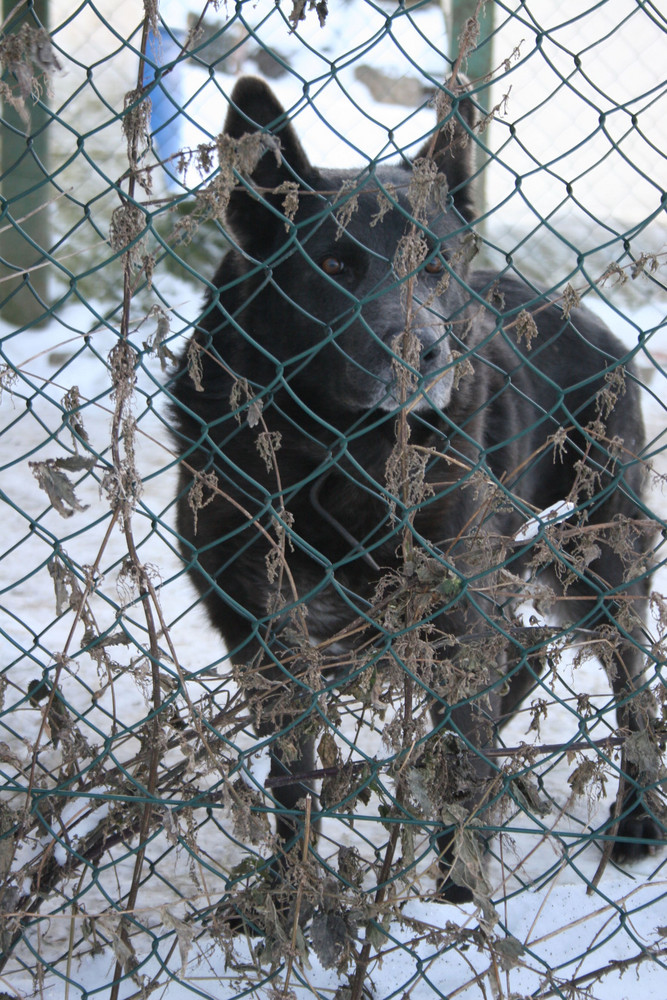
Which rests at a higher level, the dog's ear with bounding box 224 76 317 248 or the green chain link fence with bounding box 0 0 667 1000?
the dog's ear with bounding box 224 76 317 248

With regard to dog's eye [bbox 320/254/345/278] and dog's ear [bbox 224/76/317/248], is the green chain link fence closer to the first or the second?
dog's ear [bbox 224/76/317/248]

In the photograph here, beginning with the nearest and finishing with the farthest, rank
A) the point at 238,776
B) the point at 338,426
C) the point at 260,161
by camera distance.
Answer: the point at 238,776
the point at 260,161
the point at 338,426

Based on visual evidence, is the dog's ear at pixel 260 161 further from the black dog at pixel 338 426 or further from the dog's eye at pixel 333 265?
the dog's eye at pixel 333 265

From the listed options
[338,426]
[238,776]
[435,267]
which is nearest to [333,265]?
[435,267]

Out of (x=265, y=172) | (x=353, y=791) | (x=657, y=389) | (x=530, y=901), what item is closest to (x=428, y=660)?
(x=353, y=791)

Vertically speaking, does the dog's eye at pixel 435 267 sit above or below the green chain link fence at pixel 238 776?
above

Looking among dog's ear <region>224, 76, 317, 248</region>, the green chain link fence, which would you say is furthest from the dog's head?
the green chain link fence

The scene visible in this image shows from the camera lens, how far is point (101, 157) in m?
6.25

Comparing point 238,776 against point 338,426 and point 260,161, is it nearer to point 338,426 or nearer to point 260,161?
point 338,426

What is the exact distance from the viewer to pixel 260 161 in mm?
2523

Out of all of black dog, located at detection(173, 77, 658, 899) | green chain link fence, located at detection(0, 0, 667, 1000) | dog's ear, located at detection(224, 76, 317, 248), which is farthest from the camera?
dog's ear, located at detection(224, 76, 317, 248)

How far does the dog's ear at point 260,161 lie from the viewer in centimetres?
232

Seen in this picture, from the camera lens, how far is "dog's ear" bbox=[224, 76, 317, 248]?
2.32m

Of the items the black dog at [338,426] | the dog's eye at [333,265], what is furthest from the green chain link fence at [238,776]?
the dog's eye at [333,265]
